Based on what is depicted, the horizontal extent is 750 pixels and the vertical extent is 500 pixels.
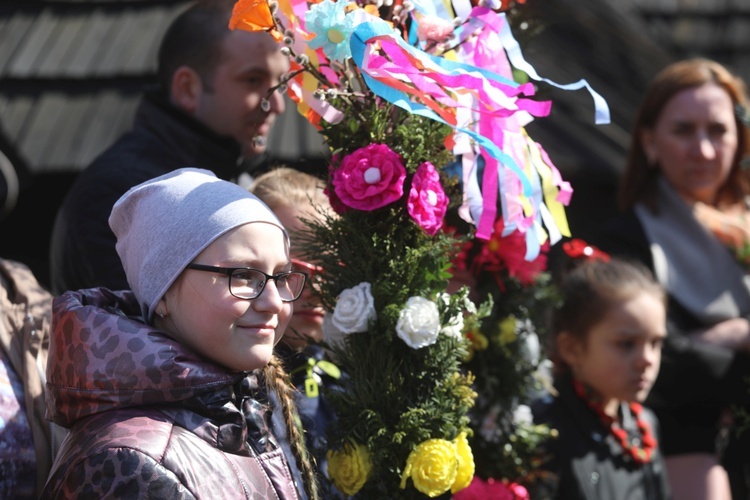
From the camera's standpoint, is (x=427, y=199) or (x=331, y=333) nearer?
(x=427, y=199)

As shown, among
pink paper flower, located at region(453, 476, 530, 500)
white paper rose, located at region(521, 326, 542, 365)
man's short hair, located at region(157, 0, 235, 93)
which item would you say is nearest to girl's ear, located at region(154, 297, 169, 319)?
pink paper flower, located at region(453, 476, 530, 500)

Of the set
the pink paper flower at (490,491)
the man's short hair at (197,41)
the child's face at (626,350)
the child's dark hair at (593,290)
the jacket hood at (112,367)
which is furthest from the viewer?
the child's dark hair at (593,290)

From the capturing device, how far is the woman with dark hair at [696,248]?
397cm

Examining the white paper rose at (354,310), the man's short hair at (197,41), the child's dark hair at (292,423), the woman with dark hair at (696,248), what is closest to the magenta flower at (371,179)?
the white paper rose at (354,310)

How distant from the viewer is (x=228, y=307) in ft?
7.27

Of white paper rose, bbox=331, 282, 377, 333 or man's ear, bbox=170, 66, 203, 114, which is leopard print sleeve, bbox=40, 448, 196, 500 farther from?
man's ear, bbox=170, 66, 203, 114

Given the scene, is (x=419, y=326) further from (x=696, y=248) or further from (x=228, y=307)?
(x=696, y=248)

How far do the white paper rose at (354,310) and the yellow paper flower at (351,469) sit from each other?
0.28 metres

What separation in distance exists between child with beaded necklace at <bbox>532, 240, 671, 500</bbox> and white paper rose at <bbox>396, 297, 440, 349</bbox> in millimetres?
1283

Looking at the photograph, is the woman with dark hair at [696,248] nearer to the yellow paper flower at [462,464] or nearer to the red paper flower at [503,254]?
the red paper flower at [503,254]

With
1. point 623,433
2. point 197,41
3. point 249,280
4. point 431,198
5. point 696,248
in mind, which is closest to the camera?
point 249,280

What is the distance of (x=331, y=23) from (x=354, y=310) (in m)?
0.67

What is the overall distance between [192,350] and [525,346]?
1367 millimetres

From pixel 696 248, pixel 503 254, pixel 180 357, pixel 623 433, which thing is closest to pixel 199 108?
pixel 503 254
